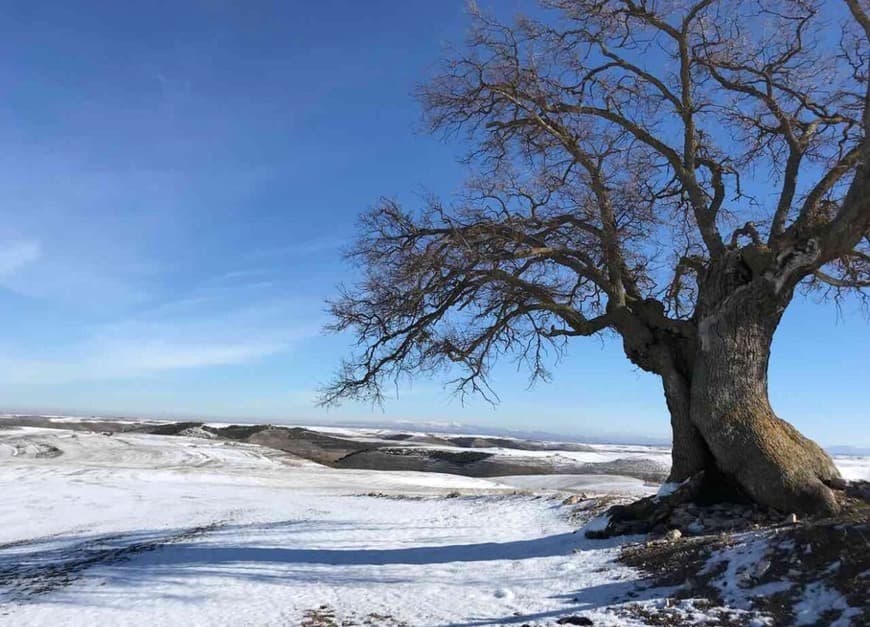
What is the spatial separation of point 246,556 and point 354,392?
11.2ft

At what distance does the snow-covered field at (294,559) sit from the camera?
7055 mm

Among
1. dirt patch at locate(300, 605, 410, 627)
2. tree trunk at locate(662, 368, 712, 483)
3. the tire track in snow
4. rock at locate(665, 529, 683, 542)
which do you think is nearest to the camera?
dirt patch at locate(300, 605, 410, 627)

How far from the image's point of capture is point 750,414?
9.58 meters

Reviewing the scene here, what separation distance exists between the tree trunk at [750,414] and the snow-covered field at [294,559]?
2.39m

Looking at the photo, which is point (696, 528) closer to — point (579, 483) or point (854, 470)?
point (579, 483)

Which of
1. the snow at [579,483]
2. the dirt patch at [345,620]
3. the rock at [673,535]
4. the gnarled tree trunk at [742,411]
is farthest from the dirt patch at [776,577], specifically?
the snow at [579,483]

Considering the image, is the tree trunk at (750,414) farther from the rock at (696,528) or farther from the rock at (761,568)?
the rock at (761,568)

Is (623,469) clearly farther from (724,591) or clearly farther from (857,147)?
(724,591)

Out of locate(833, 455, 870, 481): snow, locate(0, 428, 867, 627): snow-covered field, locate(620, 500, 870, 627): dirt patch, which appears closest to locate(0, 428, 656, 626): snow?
locate(0, 428, 867, 627): snow-covered field

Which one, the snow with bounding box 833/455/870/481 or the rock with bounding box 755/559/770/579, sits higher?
the snow with bounding box 833/455/870/481

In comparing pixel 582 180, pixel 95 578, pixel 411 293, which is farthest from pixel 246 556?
pixel 582 180

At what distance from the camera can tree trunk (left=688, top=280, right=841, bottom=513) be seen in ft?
29.9

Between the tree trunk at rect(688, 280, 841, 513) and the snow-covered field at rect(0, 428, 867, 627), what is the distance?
2387mm

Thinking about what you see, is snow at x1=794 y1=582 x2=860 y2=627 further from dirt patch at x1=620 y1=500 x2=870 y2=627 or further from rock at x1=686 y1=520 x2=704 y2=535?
rock at x1=686 y1=520 x2=704 y2=535
